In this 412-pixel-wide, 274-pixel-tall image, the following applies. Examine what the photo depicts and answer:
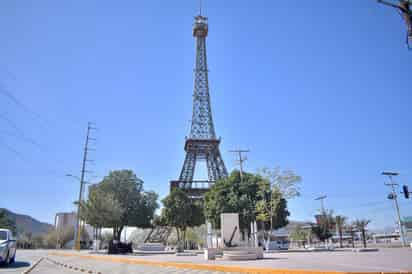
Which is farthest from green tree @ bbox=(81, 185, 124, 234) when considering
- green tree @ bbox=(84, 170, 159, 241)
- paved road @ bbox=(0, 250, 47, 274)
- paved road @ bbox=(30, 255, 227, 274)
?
paved road @ bbox=(30, 255, 227, 274)

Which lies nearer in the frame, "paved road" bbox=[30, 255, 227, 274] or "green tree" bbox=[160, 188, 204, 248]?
"paved road" bbox=[30, 255, 227, 274]

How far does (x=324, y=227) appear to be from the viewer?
39969 millimetres

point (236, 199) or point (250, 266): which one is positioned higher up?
point (236, 199)

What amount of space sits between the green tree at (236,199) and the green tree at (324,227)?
9577 mm

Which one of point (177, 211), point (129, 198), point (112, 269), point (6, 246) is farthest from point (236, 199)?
point (6, 246)

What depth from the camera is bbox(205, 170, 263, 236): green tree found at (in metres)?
35.1

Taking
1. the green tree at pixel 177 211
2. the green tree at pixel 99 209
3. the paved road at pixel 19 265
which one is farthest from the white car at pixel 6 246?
the green tree at pixel 177 211

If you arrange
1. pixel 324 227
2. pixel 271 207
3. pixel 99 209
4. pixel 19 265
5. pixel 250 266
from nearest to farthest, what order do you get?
pixel 250 266, pixel 19 265, pixel 99 209, pixel 271 207, pixel 324 227

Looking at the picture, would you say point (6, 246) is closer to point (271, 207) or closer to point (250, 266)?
point (250, 266)

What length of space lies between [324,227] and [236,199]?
1319 cm

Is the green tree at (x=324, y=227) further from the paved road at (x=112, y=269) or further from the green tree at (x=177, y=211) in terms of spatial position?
the paved road at (x=112, y=269)

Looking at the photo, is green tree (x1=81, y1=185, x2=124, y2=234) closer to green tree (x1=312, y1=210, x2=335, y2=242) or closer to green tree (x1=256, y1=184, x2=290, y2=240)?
A: green tree (x1=256, y1=184, x2=290, y2=240)

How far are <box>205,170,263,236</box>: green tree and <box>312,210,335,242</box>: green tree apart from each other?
31.4 ft

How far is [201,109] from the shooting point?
63.7 meters
